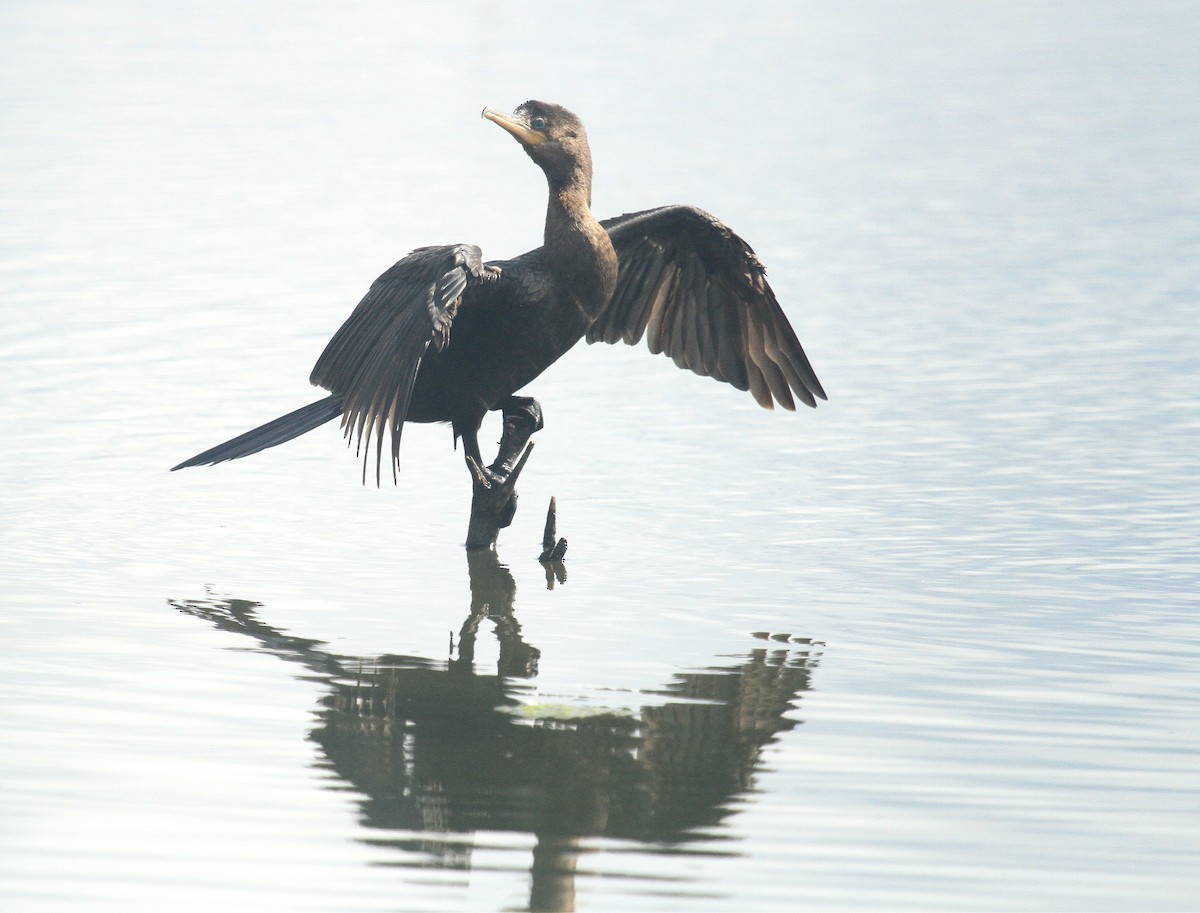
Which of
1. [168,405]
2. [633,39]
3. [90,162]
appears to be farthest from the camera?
[633,39]

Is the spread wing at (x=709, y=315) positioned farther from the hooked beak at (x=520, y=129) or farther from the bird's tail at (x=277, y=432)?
the bird's tail at (x=277, y=432)

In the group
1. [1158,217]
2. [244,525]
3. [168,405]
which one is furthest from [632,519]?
[1158,217]

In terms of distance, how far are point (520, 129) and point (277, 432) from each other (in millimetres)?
1642

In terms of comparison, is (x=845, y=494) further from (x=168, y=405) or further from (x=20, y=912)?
(x=20, y=912)

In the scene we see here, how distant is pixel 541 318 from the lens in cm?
709

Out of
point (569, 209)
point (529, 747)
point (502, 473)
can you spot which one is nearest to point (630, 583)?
point (502, 473)

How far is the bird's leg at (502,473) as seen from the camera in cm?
759

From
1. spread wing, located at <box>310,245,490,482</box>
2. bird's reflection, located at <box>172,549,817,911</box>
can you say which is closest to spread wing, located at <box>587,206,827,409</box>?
spread wing, located at <box>310,245,490,482</box>

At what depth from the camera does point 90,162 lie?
66.6 feet

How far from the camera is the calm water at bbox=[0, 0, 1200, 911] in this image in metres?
4.57

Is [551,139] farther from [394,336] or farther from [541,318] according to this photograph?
[394,336]

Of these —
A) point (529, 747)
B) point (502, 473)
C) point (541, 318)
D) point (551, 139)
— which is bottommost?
point (529, 747)

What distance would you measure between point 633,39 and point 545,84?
413 inches

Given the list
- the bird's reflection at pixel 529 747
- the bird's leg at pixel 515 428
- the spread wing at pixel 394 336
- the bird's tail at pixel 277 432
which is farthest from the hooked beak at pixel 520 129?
the bird's reflection at pixel 529 747
